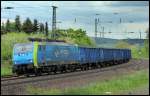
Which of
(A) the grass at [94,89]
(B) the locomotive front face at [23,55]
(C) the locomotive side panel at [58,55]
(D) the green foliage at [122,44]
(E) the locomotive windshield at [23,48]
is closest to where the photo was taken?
(A) the grass at [94,89]

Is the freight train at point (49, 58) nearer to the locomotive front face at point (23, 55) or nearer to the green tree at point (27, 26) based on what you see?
the locomotive front face at point (23, 55)

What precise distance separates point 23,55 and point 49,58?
9.84ft

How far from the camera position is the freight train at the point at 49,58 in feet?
133

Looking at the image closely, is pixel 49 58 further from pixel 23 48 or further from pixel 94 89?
pixel 94 89

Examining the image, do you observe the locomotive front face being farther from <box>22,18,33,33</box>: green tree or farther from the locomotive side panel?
<box>22,18,33,33</box>: green tree

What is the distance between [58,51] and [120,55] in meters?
31.8

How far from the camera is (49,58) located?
142ft

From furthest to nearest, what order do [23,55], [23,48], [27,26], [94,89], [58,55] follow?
[27,26] < [58,55] < [23,48] < [23,55] < [94,89]

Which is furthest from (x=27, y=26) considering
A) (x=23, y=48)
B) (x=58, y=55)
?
(x=23, y=48)

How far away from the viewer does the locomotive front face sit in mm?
40719

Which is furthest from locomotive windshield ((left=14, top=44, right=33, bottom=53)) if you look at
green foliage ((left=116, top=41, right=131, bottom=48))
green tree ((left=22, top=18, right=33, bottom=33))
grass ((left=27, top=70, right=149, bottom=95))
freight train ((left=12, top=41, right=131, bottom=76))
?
Answer: green foliage ((left=116, top=41, right=131, bottom=48))

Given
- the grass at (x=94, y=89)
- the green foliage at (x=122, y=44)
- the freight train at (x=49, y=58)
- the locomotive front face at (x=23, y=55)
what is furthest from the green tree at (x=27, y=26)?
the grass at (x=94, y=89)

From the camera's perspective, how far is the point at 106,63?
67562 mm

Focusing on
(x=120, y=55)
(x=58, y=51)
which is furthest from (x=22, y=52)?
(x=120, y=55)
